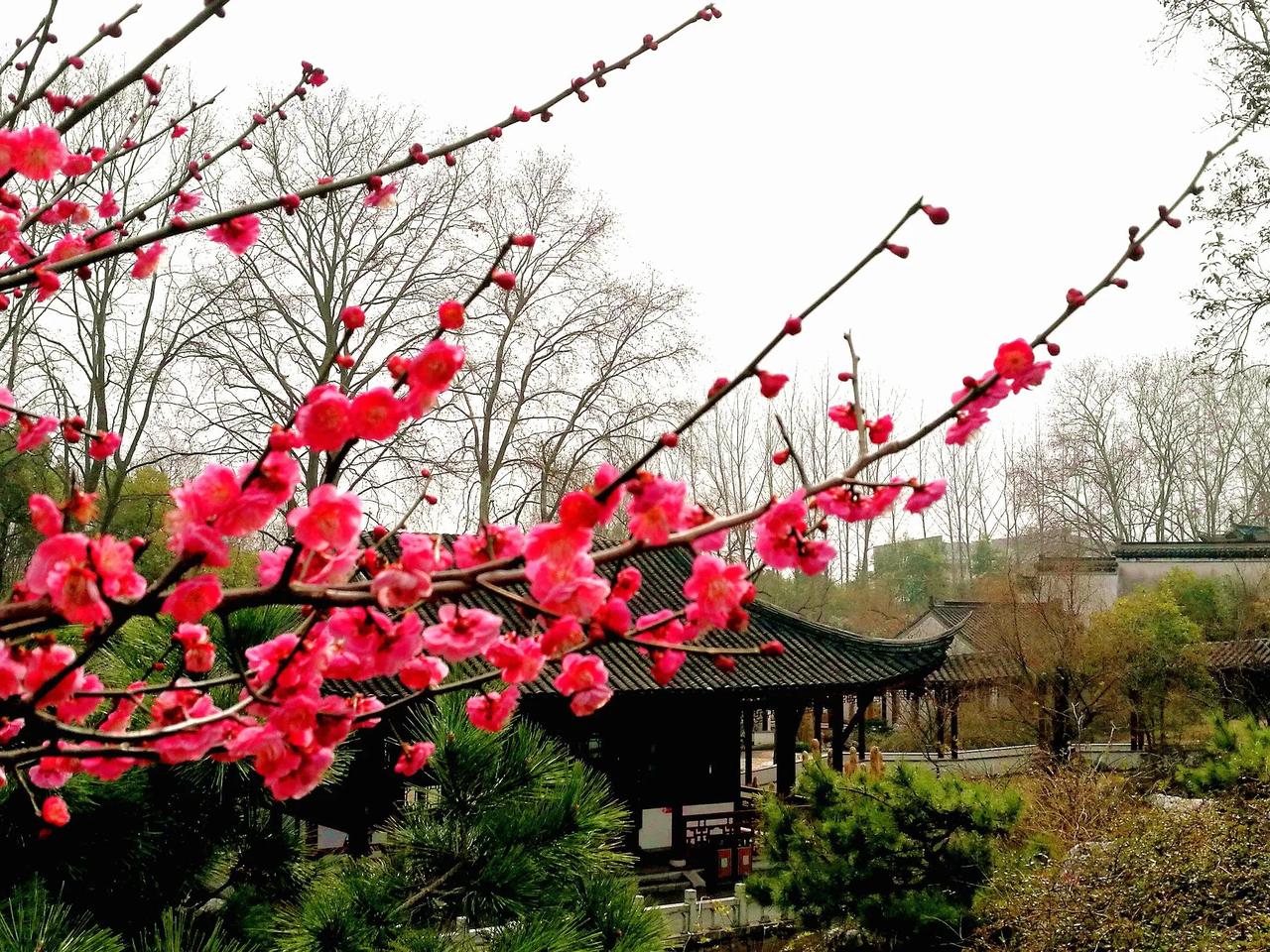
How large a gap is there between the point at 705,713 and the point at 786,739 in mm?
1144

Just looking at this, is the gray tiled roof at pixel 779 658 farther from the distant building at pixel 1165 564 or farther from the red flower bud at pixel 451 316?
the distant building at pixel 1165 564

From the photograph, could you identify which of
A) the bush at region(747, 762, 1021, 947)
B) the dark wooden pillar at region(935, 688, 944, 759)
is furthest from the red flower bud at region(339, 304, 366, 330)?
the dark wooden pillar at region(935, 688, 944, 759)

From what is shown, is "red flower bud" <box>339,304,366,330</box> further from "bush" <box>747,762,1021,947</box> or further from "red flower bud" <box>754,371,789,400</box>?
"bush" <box>747,762,1021,947</box>

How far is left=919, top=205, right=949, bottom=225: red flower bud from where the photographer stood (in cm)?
116

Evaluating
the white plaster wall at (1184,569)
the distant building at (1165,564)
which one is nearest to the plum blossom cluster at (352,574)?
the distant building at (1165,564)

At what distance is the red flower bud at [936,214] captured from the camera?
1.16 meters

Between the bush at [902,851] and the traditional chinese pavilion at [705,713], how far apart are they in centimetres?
259

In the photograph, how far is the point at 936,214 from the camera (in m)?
1.17

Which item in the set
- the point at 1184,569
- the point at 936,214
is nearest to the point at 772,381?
the point at 936,214

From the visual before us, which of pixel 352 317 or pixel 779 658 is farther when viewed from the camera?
pixel 779 658

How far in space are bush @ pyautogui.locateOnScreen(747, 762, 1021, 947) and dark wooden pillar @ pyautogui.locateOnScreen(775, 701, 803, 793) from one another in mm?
3610

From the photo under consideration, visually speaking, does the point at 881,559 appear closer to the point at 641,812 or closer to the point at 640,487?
the point at 641,812

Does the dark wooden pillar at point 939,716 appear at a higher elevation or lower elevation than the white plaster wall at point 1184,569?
lower

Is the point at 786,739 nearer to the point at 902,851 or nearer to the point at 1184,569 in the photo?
the point at 902,851
